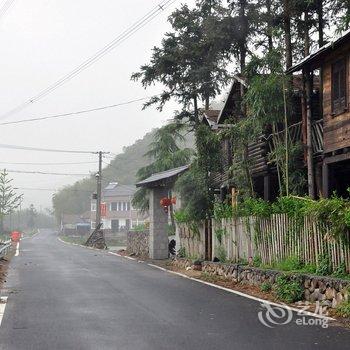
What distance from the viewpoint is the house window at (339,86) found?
53.8ft

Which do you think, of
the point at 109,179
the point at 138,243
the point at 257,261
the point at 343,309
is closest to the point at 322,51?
the point at 257,261

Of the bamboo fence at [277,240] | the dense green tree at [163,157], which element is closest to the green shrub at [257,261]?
the bamboo fence at [277,240]

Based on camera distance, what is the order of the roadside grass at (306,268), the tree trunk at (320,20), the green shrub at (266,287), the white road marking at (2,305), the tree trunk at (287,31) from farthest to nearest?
the tree trunk at (320,20) < the tree trunk at (287,31) < the green shrub at (266,287) < the roadside grass at (306,268) < the white road marking at (2,305)

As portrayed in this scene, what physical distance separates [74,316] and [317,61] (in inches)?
447

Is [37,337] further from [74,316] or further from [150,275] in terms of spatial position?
[150,275]

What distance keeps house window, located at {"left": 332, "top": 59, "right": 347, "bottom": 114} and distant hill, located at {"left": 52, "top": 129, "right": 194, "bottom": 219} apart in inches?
4104

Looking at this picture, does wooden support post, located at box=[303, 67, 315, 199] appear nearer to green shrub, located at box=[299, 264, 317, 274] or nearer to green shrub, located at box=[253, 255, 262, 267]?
green shrub, located at box=[253, 255, 262, 267]

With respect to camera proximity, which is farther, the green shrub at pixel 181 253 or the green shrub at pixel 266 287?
the green shrub at pixel 181 253

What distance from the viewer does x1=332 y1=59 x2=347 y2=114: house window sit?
16406mm

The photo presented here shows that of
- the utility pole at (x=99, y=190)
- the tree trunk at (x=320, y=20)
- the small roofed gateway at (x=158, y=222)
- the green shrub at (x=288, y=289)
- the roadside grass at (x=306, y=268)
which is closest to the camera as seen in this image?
the roadside grass at (x=306, y=268)

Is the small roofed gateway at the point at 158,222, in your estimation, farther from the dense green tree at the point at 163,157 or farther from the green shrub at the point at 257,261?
the dense green tree at the point at 163,157
